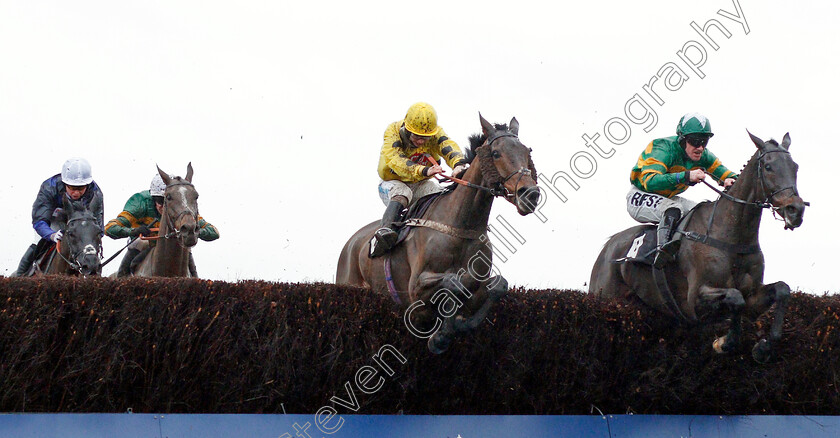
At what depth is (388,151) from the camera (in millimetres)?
7906

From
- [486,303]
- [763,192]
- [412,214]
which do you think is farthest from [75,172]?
[763,192]

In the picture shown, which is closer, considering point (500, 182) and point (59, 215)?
point (500, 182)

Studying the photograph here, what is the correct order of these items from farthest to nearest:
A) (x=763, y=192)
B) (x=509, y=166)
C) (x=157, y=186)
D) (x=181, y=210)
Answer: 1. (x=157, y=186)
2. (x=181, y=210)
3. (x=763, y=192)
4. (x=509, y=166)

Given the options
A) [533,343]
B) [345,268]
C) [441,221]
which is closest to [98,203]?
[345,268]

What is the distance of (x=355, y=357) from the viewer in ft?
22.9

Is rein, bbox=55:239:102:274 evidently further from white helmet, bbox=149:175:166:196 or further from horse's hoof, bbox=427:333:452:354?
horse's hoof, bbox=427:333:452:354

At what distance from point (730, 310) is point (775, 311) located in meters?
0.32

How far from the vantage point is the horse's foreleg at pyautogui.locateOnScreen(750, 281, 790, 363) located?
7.12 meters

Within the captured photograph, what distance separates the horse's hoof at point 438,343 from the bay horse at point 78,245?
3.27 m

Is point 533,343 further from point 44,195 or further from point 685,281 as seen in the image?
point 44,195

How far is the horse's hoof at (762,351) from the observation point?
23.4 feet

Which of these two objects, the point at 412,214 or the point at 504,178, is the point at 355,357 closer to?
the point at 412,214

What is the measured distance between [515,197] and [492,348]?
1.31 meters

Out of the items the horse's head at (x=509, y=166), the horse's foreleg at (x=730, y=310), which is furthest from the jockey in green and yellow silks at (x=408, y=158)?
the horse's foreleg at (x=730, y=310)
